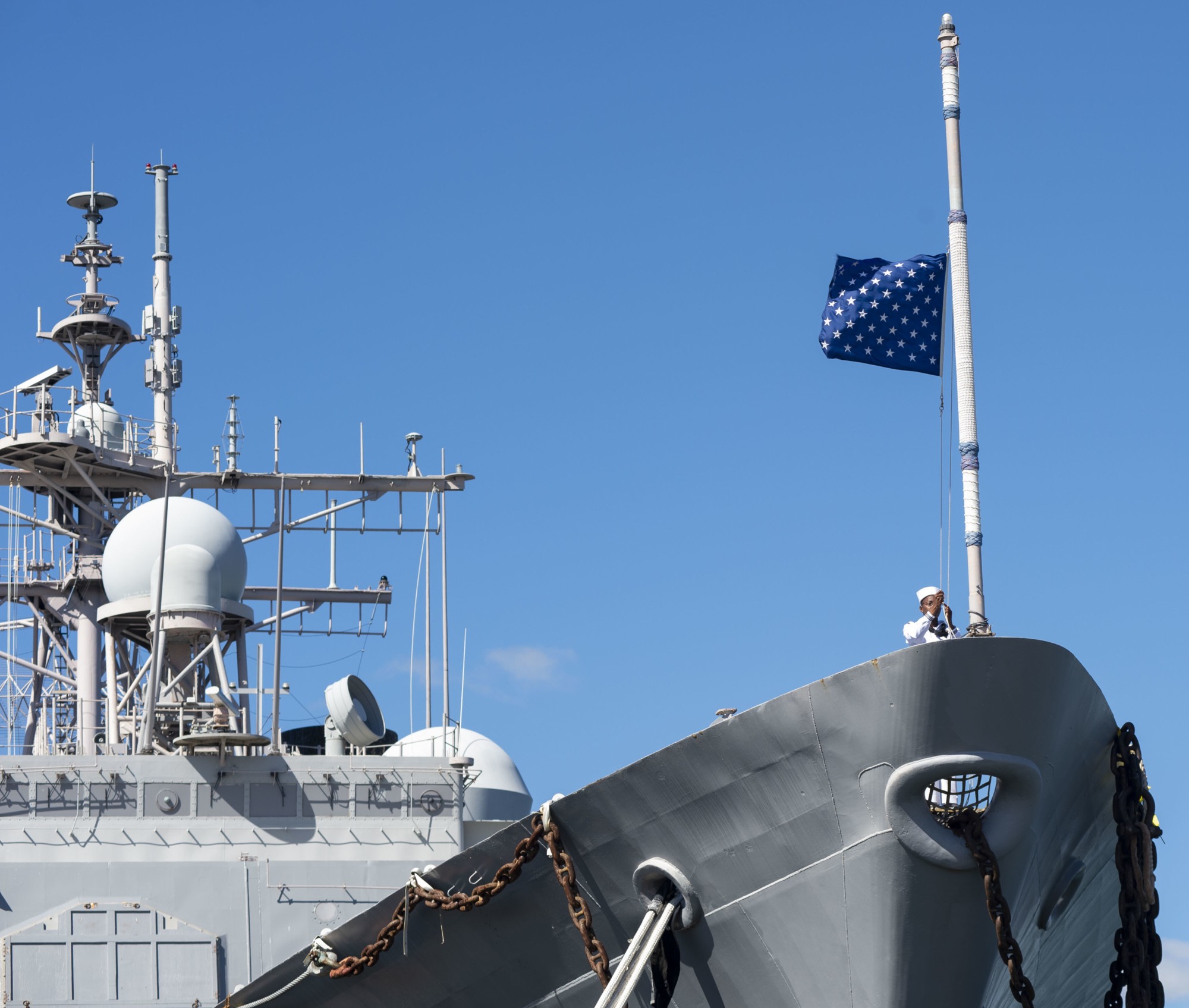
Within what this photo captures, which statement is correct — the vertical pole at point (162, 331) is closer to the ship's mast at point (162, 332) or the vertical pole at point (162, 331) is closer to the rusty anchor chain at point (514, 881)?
the ship's mast at point (162, 332)

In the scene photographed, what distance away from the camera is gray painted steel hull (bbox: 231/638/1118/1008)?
1295cm

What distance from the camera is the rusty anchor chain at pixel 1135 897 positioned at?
43.6 feet

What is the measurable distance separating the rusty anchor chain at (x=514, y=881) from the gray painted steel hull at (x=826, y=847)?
149 millimetres

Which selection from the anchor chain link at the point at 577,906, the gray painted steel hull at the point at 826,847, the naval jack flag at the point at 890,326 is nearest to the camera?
the gray painted steel hull at the point at 826,847

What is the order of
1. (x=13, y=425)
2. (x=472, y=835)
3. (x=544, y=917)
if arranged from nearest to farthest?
(x=544, y=917) → (x=472, y=835) → (x=13, y=425)

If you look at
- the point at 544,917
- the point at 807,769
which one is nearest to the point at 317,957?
the point at 544,917

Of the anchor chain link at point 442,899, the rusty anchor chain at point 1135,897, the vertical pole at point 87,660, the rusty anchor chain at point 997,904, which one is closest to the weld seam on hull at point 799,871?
the rusty anchor chain at point 997,904

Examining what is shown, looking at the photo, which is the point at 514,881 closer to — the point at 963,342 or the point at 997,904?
the point at 997,904

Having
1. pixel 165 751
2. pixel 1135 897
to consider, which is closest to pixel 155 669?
pixel 165 751

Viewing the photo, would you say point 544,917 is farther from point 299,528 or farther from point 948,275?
point 299,528

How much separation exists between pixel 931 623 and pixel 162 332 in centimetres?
1590

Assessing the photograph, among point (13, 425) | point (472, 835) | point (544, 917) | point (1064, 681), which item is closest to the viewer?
point (1064, 681)

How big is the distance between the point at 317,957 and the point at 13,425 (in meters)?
11.4

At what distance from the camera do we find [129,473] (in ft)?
81.0
